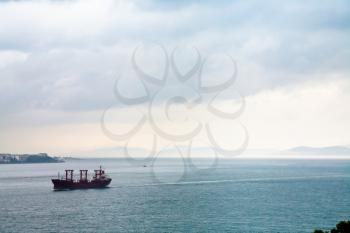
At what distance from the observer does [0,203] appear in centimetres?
13562

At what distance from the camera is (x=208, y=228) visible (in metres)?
92.6

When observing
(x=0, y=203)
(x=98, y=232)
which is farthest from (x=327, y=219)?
(x=0, y=203)

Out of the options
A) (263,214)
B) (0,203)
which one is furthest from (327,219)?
(0,203)

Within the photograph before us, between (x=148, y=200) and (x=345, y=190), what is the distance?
242ft

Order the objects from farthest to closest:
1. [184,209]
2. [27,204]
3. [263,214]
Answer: [27,204], [184,209], [263,214]

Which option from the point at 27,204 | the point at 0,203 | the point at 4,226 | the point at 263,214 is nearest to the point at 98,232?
the point at 4,226

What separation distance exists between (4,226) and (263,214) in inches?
2299

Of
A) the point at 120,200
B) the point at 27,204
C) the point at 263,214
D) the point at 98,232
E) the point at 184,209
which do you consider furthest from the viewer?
the point at 120,200

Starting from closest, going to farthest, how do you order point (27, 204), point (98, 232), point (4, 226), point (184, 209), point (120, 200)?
point (98, 232), point (4, 226), point (184, 209), point (27, 204), point (120, 200)

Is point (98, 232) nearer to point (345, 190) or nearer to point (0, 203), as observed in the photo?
point (0, 203)

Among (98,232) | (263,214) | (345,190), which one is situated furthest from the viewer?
(345,190)

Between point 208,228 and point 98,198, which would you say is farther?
point 98,198

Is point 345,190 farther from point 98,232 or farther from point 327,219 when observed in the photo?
point 98,232

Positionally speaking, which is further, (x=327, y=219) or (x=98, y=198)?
(x=98, y=198)
